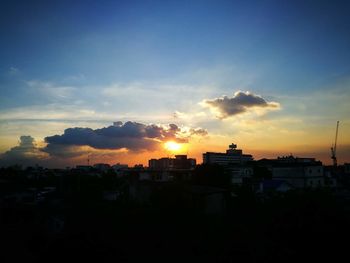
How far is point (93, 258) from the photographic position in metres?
9.52

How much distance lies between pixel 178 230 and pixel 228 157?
13702cm

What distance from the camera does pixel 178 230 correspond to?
22.9 meters

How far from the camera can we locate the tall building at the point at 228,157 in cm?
15312

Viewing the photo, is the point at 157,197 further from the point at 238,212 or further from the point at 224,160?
the point at 224,160

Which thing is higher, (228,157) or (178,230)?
(228,157)

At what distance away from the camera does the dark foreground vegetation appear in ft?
34.5

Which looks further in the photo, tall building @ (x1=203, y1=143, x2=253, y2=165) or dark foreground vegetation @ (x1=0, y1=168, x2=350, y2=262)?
tall building @ (x1=203, y1=143, x2=253, y2=165)

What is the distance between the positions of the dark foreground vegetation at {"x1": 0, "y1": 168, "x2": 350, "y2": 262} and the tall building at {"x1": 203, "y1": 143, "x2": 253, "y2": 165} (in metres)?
113

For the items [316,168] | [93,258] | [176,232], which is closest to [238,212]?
[176,232]

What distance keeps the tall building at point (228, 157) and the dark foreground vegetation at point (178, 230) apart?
11347 cm

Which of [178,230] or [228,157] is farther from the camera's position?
[228,157]

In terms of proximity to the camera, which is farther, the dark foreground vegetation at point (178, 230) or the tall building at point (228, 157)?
→ the tall building at point (228, 157)

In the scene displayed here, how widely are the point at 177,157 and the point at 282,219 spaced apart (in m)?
71.4

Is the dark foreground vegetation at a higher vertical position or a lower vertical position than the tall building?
lower
